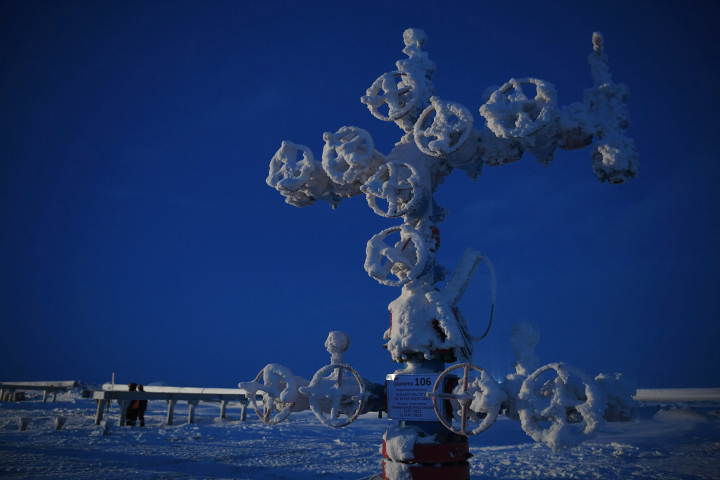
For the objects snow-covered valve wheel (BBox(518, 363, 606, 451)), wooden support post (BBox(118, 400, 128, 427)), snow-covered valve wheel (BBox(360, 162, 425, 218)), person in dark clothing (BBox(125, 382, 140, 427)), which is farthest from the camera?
person in dark clothing (BBox(125, 382, 140, 427))

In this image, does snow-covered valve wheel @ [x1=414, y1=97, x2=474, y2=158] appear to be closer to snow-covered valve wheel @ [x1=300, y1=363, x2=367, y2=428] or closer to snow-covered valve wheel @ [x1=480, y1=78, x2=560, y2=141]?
snow-covered valve wheel @ [x1=480, y1=78, x2=560, y2=141]

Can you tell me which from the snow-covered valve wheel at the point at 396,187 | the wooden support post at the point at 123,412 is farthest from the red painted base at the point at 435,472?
the wooden support post at the point at 123,412

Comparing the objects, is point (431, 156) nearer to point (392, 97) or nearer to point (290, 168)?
point (392, 97)

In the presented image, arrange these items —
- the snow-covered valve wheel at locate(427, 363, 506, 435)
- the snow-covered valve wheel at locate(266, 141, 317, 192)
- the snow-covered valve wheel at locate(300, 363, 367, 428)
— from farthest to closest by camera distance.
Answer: the snow-covered valve wheel at locate(266, 141, 317, 192) → the snow-covered valve wheel at locate(300, 363, 367, 428) → the snow-covered valve wheel at locate(427, 363, 506, 435)

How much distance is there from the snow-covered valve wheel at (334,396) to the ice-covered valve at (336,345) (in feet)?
0.89

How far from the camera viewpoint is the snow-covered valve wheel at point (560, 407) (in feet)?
10.1

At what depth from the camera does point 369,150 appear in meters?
4.60

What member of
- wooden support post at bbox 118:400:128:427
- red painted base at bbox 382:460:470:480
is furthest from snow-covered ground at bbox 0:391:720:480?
red painted base at bbox 382:460:470:480

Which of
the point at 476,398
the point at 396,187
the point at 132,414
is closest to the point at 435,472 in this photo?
the point at 476,398

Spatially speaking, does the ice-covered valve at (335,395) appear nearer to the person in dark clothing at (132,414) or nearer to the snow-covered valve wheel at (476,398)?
the snow-covered valve wheel at (476,398)

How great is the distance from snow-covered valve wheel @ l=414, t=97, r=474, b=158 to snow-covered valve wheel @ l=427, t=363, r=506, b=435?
6.31 feet

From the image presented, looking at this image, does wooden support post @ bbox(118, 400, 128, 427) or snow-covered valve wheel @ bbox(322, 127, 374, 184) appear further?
wooden support post @ bbox(118, 400, 128, 427)

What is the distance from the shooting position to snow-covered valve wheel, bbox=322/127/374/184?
458cm

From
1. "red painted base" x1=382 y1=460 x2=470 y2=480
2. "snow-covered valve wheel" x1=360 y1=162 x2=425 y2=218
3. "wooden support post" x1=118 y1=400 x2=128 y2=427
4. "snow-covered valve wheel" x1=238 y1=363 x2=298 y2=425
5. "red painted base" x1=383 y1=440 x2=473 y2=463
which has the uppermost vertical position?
"snow-covered valve wheel" x1=360 y1=162 x2=425 y2=218
